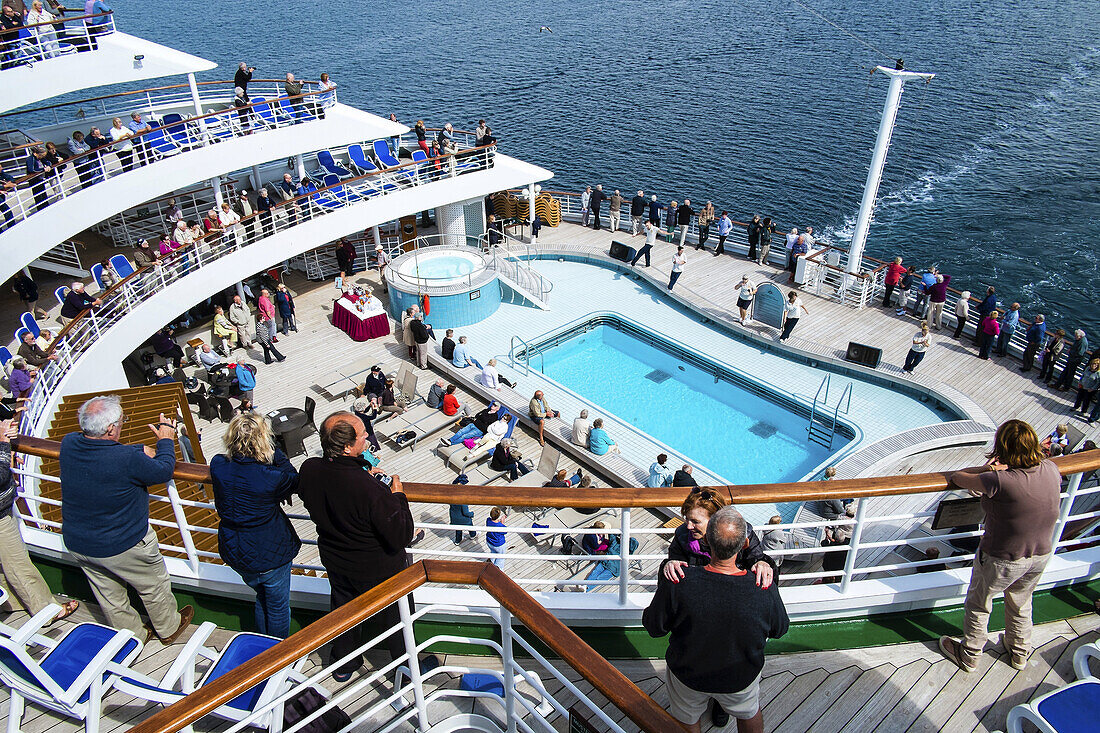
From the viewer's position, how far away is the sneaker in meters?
4.55

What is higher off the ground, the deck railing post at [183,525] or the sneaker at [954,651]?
the deck railing post at [183,525]

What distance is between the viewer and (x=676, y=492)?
409 centimetres

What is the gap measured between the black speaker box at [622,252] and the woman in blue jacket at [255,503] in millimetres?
19237

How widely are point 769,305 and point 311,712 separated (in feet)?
56.1

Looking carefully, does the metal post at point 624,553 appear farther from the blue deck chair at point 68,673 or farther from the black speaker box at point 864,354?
the black speaker box at point 864,354

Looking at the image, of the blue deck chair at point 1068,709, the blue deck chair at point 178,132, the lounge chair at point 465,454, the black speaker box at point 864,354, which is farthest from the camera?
the black speaker box at point 864,354

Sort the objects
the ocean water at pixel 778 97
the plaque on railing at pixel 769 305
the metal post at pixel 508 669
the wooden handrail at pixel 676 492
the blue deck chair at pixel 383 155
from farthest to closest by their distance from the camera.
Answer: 1. the ocean water at pixel 778 97
2. the blue deck chair at pixel 383 155
3. the plaque on railing at pixel 769 305
4. the wooden handrail at pixel 676 492
5. the metal post at pixel 508 669

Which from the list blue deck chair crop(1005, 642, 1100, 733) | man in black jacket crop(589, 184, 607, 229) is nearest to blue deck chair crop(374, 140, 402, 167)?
man in black jacket crop(589, 184, 607, 229)

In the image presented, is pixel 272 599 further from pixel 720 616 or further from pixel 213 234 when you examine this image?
pixel 213 234

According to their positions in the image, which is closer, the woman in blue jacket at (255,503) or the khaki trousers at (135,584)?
the woman in blue jacket at (255,503)

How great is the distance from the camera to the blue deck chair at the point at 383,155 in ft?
72.6

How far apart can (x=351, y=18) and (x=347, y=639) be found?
79558mm

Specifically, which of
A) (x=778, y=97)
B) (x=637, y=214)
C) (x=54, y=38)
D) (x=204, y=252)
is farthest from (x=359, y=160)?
(x=778, y=97)

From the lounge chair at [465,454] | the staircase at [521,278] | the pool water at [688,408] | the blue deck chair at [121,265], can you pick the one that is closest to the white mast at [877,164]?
the pool water at [688,408]
